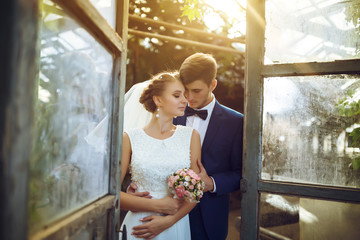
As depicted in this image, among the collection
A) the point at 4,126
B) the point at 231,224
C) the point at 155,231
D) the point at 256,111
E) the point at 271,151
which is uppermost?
the point at 256,111

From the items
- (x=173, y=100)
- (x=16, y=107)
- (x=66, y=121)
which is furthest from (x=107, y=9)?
(x=173, y=100)

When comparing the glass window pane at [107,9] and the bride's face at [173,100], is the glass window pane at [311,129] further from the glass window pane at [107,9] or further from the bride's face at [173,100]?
the glass window pane at [107,9]

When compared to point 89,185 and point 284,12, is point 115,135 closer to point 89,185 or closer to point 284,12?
point 89,185

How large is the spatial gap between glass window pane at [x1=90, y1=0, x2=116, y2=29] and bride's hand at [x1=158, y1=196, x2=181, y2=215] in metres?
1.35

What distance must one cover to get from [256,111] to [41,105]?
4.75ft

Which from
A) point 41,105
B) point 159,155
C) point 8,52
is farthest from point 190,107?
point 8,52

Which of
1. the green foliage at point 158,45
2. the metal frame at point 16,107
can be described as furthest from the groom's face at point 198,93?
the green foliage at point 158,45

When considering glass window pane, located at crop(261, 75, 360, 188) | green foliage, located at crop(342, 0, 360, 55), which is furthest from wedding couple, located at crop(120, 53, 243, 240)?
green foliage, located at crop(342, 0, 360, 55)

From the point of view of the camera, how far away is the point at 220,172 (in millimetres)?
2508

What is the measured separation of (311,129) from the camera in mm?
1932

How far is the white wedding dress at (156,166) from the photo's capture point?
2256 millimetres

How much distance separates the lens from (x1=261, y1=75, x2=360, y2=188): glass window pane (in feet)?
6.04

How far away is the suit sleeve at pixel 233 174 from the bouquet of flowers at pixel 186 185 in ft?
0.91

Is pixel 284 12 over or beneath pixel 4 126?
over
